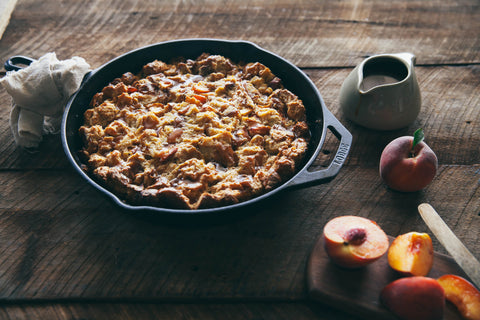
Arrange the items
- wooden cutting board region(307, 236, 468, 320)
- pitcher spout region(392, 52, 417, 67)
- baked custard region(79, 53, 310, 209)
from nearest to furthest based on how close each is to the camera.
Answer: wooden cutting board region(307, 236, 468, 320), baked custard region(79, 53, 310, 209), pitcher spout region(392, 52, 417, 67)

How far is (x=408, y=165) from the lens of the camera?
2053mm

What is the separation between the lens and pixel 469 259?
5.57 feet

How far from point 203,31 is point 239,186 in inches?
67.8

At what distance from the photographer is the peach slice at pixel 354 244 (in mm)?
1691

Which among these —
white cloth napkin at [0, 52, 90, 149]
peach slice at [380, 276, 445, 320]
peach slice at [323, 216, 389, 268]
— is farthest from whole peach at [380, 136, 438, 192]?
white cloth napkin at [0, 52, 90, 149]

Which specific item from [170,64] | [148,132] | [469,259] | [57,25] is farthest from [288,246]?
[57,25]

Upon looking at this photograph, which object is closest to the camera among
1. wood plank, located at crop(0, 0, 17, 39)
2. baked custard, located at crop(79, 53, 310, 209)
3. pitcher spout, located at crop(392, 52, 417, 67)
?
baked custard, located at crop(79, 53, 310, 209)

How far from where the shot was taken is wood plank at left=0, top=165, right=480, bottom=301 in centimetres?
181

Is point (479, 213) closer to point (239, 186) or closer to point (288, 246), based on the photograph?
point (288, 246)

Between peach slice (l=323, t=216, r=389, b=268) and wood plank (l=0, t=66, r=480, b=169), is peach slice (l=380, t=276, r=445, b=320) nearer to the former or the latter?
peach slice (l=323, t=216, r=389, b=268)

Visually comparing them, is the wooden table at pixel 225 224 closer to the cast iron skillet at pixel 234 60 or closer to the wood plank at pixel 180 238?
the wood plank at pixel 180 238

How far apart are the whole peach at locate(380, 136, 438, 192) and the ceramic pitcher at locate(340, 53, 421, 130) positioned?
10.1 inches

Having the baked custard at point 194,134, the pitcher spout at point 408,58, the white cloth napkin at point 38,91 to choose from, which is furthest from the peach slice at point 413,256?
the white cloth napkin at point 38,91

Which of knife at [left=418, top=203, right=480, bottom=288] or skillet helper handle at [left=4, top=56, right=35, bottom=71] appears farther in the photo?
skillet helper handle at [left=4, top=56, right=35, bottom=71]
